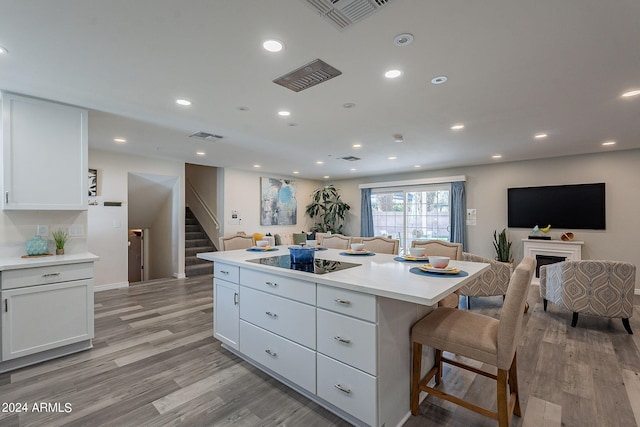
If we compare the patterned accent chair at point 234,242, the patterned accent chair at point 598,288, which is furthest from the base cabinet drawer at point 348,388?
the patterned accent chair at point 598,288

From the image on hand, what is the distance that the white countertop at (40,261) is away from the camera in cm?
245

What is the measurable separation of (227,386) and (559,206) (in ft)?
20.8

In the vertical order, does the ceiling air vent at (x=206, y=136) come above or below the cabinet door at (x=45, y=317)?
above

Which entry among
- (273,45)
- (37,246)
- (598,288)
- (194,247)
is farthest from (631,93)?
(194,247)

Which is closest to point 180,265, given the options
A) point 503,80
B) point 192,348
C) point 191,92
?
point 192,348

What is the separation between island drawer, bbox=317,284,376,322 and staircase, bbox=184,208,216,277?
533 centimetres

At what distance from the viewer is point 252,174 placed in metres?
7.39

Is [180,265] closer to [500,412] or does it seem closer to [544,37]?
[500,412]

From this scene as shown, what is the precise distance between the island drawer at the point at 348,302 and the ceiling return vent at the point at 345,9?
155 centimetres

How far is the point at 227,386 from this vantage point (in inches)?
87.8

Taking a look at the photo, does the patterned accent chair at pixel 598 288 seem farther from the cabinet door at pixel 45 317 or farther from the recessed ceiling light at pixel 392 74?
the cabinet door at pixel 45 317

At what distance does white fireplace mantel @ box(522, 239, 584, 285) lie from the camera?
517cm

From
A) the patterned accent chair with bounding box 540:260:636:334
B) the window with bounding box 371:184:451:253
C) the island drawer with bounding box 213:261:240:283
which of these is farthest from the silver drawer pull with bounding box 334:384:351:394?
the window with bounding box 371:184:451:253

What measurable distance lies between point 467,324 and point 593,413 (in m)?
1.06
